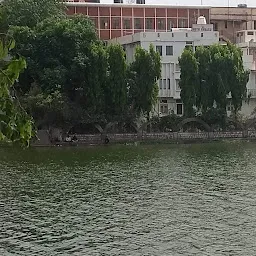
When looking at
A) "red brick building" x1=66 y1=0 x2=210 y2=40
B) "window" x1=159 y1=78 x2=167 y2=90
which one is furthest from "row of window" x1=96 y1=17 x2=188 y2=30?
"window" x1=159 y1=78 x2=167 y2=90

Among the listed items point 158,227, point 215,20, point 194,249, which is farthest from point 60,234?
point 215,20

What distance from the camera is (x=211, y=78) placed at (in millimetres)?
50875

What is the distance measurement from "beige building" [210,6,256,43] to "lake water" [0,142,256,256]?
38516 millimetres

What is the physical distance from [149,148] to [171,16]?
27705 millimetres

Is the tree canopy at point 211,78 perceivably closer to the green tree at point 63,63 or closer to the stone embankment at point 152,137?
the stone embankment at point 152,137

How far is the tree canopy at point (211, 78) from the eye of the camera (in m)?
50.0

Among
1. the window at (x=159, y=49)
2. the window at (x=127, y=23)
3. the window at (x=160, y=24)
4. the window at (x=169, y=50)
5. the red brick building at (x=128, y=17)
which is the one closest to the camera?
the window at (x=159, y=49)

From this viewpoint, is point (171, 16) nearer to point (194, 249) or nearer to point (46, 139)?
point (46, 139)

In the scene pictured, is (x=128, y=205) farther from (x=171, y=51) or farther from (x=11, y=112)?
(x=171, y=51)

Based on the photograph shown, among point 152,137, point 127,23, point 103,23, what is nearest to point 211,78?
point 152,137

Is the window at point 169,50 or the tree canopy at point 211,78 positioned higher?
the window at point 169,50

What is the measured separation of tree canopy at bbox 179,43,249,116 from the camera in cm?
5003

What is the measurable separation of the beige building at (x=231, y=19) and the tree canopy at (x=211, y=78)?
20307 millimetres

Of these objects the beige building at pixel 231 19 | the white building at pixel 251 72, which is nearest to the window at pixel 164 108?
the white building at pixel 251 72
